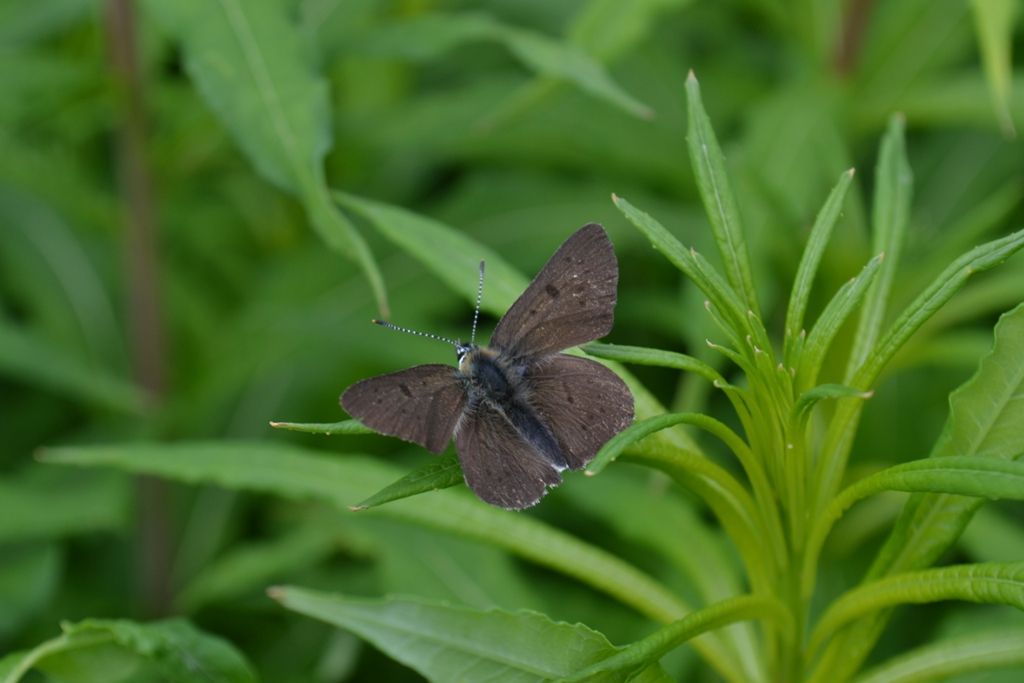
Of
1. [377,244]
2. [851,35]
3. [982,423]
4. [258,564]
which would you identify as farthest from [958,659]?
[377,244]

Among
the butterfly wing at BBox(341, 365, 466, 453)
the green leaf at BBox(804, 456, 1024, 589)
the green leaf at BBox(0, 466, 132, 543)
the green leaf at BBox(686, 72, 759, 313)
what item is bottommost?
the green leaf at BBox(0, 466, 132, 543)

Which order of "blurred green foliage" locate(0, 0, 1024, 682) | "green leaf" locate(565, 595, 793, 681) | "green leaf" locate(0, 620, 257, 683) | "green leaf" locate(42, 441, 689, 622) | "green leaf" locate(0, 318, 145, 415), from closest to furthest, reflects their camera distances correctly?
"green leaf" locate(565, 595, 793, 681) → "green leaf" locate(0, 620, 257, 683) → "green leaf" locate(42, 441, 689, 622) → "blurred green foliage" locate(0, 0, 1024, 682) → "green leaf" locate(0, 318, 145, 415)

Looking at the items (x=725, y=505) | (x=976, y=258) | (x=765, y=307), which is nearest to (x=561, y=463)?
(x=725, y=505)

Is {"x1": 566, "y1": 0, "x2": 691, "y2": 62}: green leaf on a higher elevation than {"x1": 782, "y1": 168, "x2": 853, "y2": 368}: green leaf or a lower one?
higher

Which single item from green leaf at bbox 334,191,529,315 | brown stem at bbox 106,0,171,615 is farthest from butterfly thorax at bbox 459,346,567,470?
brown stem at bbox 106,0,171,615

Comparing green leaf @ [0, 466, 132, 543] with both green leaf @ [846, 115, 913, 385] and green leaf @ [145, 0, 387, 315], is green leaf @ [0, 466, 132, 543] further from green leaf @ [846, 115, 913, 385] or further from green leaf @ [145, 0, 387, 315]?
green leaf @ [846, 115, 913, 385]

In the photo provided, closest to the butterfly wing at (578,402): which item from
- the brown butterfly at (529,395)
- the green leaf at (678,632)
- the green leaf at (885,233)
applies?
the brown butterfly at (529,395)
